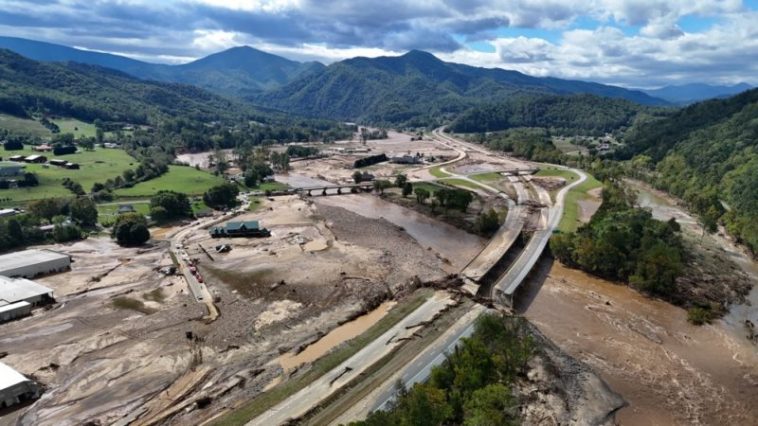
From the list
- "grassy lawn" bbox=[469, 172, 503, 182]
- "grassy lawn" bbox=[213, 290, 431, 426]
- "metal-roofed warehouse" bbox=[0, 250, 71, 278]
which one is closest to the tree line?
"grassy lawn" bbox=[213, 290, 431, 426]

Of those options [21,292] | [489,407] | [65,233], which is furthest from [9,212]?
[489,407]

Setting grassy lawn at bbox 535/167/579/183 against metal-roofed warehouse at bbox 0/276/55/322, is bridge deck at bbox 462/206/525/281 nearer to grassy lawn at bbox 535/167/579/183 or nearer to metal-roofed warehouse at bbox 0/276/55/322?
grassy lawn at bbox 535/167/579/183

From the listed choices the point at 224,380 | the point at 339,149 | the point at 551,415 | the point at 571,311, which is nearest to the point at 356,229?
the point at 571,311

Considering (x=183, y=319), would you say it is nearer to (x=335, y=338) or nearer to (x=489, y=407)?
(x=335, y=338)

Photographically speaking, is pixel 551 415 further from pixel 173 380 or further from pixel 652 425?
pixel 173 380

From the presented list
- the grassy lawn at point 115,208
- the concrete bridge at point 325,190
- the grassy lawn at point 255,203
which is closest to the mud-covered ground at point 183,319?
the grassy lawn at point 115,208

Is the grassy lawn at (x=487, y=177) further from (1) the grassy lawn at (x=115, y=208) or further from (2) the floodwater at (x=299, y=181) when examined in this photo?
(1) the grassy lawn at (x=115, y=208)
